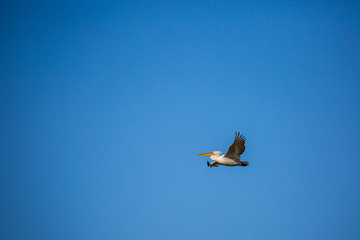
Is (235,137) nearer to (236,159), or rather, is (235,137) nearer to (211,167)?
(236,159)

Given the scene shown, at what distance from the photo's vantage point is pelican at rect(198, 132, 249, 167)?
24817mm

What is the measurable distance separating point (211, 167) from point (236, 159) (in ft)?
8.37

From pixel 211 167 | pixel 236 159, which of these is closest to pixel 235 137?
pixel 236 159

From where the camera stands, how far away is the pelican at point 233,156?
24.8 metres

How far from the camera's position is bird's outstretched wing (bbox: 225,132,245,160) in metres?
24.6

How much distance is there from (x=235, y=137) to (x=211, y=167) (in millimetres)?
4801

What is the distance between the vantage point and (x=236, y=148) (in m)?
25.5

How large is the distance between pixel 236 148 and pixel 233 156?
4.12ft

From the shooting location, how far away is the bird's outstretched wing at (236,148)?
24.6 meters

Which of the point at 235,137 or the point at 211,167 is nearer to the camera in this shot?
the point at 235,137

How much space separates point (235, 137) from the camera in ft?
80.2

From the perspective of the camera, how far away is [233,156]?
2648 centimetres

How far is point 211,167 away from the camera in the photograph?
28.1 metres
